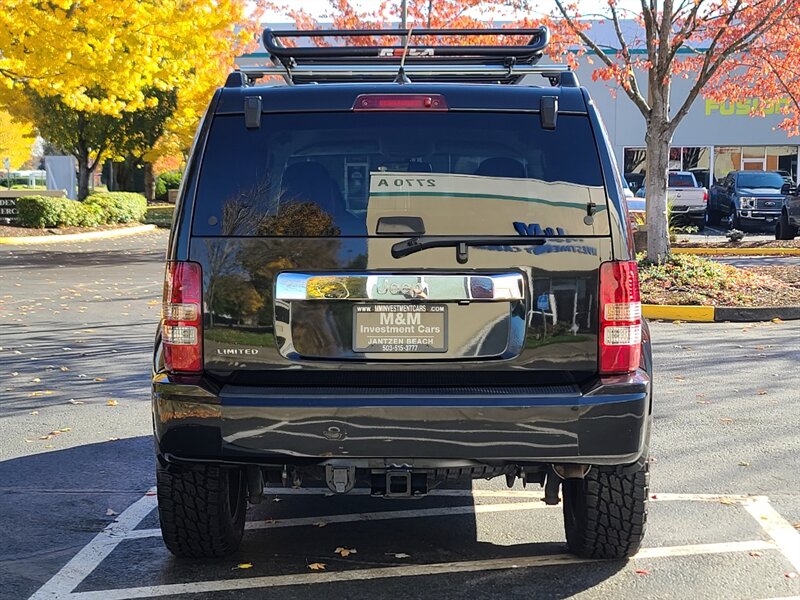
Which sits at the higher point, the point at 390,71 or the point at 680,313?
the point at 390,71

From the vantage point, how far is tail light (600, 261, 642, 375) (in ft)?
12.3

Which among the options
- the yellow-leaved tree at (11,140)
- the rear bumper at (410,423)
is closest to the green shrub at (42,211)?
the rear bumper at (410,423)

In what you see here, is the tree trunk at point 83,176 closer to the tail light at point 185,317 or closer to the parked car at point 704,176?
the parked car at point 704,176

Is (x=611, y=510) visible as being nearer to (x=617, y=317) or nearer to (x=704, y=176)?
(x=617, y=317)

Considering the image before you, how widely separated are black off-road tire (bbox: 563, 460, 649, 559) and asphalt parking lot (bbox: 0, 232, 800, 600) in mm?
99

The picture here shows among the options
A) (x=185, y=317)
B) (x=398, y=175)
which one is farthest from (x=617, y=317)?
(x=185, y=317)

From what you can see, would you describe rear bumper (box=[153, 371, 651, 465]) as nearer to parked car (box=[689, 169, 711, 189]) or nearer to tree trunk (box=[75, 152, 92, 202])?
tree trunk (box=[75, 152, 92, 202])

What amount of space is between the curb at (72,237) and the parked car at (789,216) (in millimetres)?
17486

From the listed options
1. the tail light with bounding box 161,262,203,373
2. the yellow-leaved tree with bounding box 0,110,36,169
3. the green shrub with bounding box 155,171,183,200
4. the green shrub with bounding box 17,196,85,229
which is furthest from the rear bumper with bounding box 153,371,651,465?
the yellow-leaved tree with bounding box 0,110,36,169

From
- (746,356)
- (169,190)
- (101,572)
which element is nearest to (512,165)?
(101,572)

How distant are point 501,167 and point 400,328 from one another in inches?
28.1

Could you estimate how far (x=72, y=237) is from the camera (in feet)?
84.2

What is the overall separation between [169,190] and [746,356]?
45.1 m

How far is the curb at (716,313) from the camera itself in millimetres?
12297
